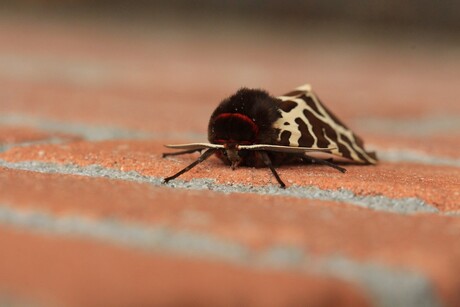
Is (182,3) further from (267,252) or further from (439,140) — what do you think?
(267,252)

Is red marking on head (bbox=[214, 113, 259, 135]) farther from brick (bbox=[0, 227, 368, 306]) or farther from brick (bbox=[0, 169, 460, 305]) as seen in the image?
brick (bbox=[0, 227, 368, 306])

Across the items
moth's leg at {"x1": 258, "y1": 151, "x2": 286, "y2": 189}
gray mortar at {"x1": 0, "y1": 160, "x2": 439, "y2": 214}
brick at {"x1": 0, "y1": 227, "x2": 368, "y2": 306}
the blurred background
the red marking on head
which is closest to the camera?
brick at {"x1": 0, "y1": 227, "x2": 368, "y2": 306}

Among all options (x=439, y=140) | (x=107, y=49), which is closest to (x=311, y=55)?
(x=107, y=49)

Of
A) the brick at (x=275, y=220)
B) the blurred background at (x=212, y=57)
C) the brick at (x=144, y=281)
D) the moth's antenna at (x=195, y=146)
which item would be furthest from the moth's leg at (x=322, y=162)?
the brick at (x=144, y=281)

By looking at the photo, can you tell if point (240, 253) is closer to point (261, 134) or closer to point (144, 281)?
point (144, 281)

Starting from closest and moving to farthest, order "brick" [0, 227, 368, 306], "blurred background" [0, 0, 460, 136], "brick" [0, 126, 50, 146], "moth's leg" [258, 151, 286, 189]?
"brick" [0, 227, 368, 306] → "moth's leg" [258, 151, 286, 189] → "brick" [0, 126, 50, 146] → "blurred background" [0, 0, 460, 136]

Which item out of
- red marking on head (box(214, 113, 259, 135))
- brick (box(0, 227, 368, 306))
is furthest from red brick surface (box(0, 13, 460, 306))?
red marking on head (box(214, 113, 259, 135))

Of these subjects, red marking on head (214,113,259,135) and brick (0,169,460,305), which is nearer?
brick (0,169,460,305)
